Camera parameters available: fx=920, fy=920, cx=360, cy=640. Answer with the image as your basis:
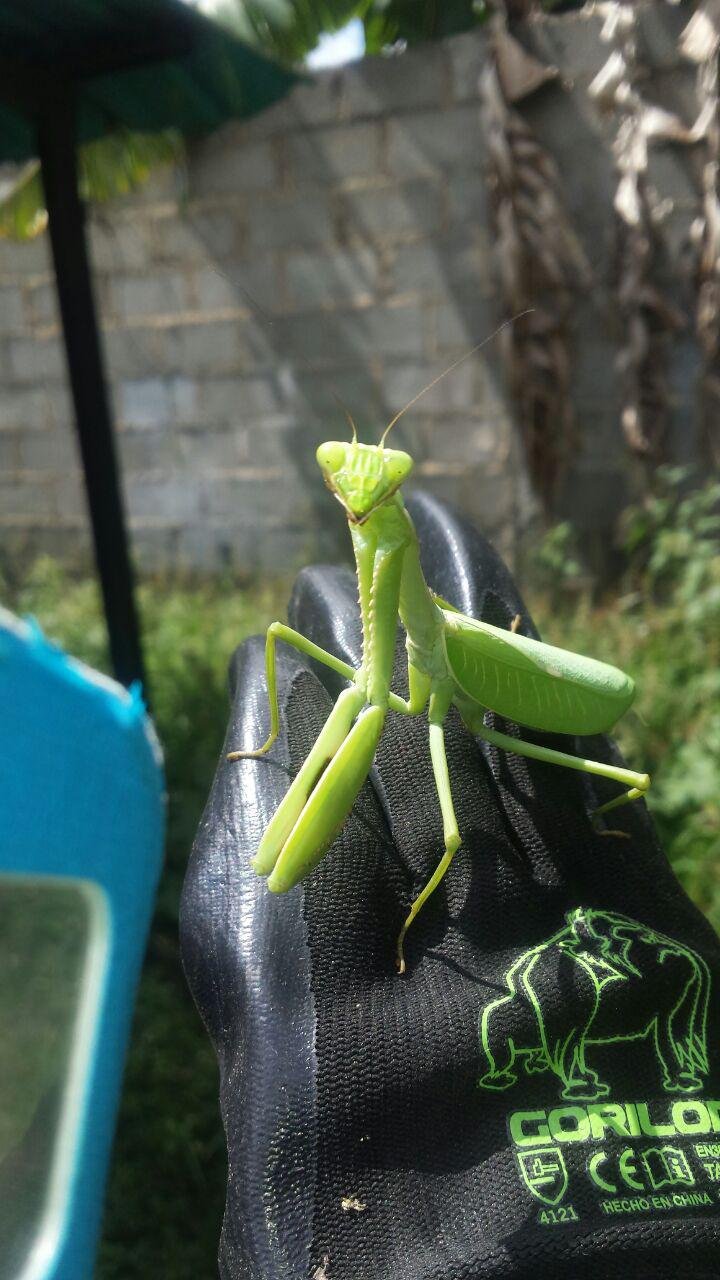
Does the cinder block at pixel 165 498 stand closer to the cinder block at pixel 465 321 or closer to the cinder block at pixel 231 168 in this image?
the cinder block at pixel 231 168

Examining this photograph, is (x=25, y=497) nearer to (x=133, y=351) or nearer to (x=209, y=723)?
(x=133, y=351)

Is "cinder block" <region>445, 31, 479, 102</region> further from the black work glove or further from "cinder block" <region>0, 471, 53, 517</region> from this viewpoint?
the black work glove

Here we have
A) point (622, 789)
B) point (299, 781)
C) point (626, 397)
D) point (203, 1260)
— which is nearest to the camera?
point (299, 781)

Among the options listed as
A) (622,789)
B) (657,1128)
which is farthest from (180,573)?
(657,1128)

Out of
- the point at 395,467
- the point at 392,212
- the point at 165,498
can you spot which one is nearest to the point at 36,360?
the point at 165,498

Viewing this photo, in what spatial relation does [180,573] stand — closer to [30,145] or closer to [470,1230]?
[30,145]

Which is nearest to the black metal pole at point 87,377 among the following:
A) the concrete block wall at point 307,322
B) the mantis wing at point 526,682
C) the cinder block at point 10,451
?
the concrete block wall at point 307,322
